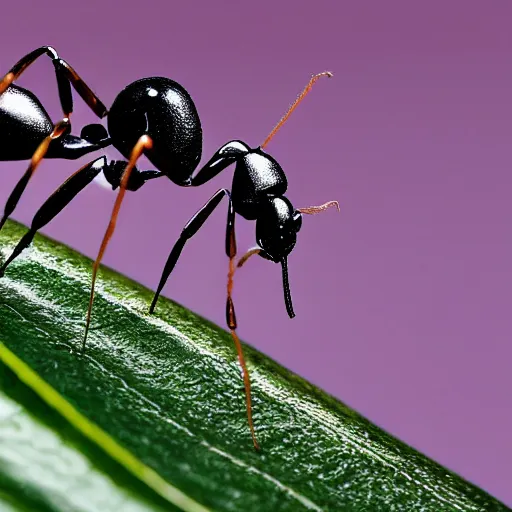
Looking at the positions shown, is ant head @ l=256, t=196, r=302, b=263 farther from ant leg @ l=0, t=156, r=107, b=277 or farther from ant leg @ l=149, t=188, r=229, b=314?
ant leg @ l=0, t=156, r=107, b=277

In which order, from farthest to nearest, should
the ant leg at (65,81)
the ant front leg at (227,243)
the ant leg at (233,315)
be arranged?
the ant leg at (65,81) → the ant front leg at (227,243) → the ant leg at (233,315)

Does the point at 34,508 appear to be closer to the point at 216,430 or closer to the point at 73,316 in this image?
the point at 216,430

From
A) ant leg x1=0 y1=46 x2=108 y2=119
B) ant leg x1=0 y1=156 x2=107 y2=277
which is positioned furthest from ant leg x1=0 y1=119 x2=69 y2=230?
ant leg x1=0 y1=46 x2=108 y2=119

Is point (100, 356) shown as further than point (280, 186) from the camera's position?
No

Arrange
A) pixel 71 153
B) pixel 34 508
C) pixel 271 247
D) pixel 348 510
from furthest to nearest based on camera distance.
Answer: pixel 71 153, pixel 271 247, pixel 348 510, pixel 34 508

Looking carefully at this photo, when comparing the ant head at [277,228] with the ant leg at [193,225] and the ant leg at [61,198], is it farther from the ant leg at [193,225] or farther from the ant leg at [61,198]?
the ant leg at [61,198]

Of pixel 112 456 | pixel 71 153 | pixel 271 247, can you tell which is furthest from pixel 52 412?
pixel 71 153

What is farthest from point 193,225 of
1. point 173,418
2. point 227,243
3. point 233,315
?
point 173,418

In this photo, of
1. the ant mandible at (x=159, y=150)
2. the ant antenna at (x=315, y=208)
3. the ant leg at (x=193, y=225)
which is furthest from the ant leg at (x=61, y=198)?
the ant antenna at (x=315, y=208)
